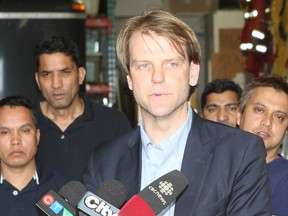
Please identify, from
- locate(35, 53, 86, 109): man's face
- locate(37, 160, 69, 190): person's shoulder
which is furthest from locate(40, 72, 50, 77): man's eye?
locate(37, 160, 69, 190): person's shoulder

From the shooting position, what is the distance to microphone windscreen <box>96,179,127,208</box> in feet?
6.93

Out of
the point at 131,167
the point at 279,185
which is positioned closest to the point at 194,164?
the point at 131,167

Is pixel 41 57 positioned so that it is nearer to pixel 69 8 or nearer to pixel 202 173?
pixel 69 8

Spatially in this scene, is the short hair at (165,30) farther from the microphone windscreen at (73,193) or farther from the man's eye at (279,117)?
the man's eye at (279,117)

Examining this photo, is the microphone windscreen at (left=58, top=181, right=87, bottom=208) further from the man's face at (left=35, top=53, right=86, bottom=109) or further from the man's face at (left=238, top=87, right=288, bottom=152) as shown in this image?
the man's face at (left=35, top=53, right=86, bottom=109)

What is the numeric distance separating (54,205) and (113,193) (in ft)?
0.63

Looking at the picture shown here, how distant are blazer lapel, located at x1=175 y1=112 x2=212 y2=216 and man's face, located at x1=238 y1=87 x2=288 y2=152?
105 cm

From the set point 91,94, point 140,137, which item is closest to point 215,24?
point 91,94

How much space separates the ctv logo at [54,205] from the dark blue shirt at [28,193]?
68.6 inches

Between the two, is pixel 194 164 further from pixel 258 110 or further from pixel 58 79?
pixel 58 79

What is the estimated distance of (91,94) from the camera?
7848mm

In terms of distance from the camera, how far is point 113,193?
213 centimetres

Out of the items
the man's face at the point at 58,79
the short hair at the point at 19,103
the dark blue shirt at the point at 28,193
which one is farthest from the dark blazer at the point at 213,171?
the man's face at the point at 58,79

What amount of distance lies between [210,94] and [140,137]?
265 centimetres
